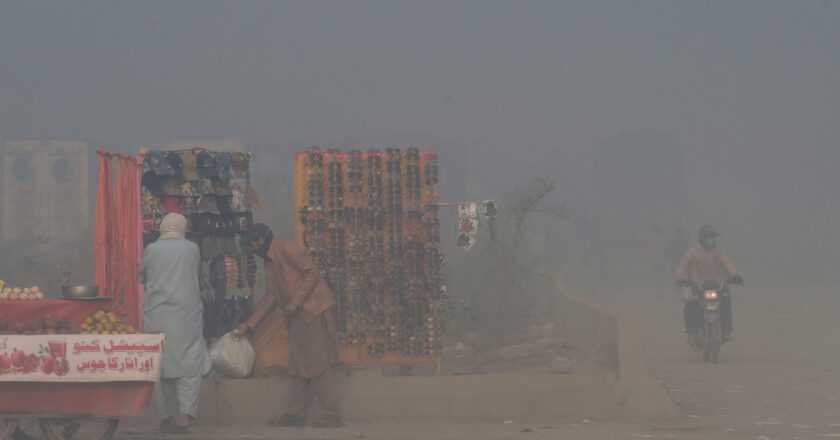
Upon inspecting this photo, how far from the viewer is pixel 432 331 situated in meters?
10.6

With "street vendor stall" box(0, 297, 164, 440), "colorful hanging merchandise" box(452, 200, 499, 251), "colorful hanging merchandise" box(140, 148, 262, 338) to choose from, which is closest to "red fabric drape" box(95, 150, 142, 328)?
"colorful hanging merchandise" box(140, 148, 262, 338)

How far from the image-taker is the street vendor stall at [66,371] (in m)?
7.60

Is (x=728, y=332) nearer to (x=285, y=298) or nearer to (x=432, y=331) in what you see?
(x=432, y=331)

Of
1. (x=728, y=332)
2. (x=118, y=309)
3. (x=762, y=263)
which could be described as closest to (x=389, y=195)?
(x=118, y=309)

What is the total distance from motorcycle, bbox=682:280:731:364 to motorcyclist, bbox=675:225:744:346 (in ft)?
0.23

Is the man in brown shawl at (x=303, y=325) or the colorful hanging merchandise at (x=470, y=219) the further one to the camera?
the colorful hanging merchandise at (x=470, y=219)

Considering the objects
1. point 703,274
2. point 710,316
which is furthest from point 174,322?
point 703,274

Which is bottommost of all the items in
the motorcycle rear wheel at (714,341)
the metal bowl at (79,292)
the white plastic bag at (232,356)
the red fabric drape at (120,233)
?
the motorcycle rear wheel at (714,341)

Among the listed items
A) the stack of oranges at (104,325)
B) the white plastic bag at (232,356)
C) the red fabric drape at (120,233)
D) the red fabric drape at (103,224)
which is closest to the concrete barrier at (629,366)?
the white plastic bag at (232,356)

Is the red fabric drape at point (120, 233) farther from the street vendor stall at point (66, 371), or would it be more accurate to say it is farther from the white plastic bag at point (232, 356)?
the street vendor stall at point (66, 371)

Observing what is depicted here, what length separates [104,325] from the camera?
26.3 ft

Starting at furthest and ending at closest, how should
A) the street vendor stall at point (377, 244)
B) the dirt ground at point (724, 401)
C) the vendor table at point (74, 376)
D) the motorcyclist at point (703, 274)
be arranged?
the motorcyclist at point (703, 274), the street vendor stall at point (377, 244), the dirt ground at point (724, 401), the vendor table at point (74, 376)

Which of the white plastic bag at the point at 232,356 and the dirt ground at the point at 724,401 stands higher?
the white plastic bag at the point at 232,356

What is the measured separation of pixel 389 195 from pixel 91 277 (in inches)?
620
